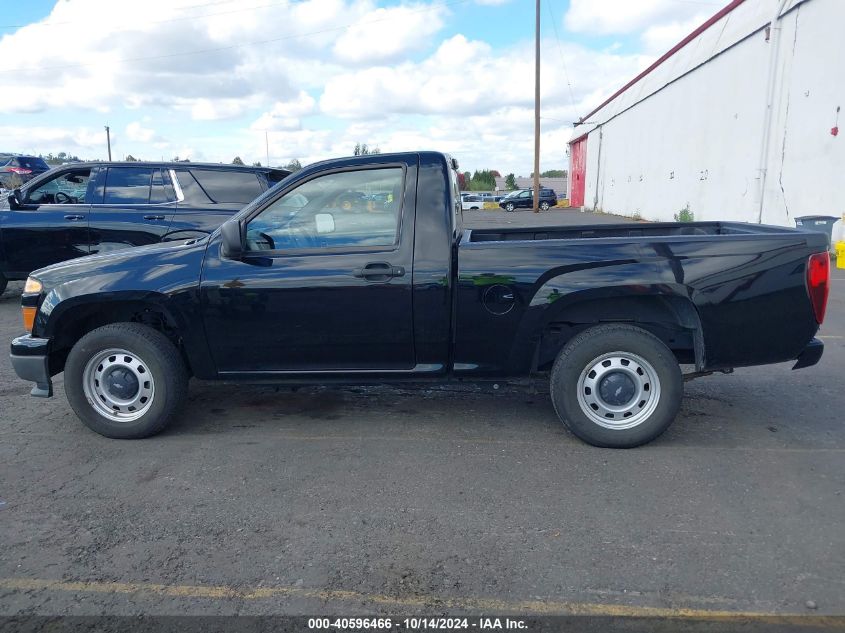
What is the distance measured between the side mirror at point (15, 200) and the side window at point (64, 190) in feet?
0.35

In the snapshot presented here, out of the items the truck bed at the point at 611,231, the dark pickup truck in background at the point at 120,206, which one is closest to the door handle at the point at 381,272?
the truck bed at the point at 611,231

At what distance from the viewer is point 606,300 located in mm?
4453

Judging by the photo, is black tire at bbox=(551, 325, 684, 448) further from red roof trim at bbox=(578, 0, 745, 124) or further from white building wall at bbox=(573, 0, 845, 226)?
red roof trim at bbox=(578, 0, 745, 124)

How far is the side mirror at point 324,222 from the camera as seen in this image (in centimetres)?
455

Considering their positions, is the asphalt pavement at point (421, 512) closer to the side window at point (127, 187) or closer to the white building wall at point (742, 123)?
the side window at point (127, 187)

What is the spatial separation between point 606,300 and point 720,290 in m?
0.68

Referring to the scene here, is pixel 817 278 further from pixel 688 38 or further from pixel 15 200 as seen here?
pixel 688 38

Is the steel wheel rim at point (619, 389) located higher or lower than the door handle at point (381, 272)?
lower

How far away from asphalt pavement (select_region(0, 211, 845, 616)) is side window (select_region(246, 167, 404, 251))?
135 centimetres

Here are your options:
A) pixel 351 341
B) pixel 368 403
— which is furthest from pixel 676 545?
pixel 368 403

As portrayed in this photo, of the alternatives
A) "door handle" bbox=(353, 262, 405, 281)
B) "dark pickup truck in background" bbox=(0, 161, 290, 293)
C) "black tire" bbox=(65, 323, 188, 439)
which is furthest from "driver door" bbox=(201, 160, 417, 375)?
"dark pickup truck in background" bbox=(0, 161, 290, 293)

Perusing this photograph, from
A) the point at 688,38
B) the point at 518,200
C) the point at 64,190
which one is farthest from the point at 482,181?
the point at 64,190

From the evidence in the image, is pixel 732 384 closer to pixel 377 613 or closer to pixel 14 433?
pixel 377 613

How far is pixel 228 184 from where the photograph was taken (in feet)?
29.2
